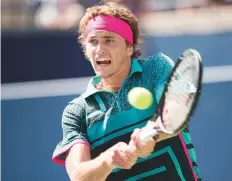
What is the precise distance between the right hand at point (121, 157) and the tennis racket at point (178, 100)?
0.09 metres

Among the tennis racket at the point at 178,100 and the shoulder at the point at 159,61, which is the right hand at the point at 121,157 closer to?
the tennis racket at the point at 178,100

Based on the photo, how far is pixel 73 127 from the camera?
12.8 feet

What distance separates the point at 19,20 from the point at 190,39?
68.6 inches

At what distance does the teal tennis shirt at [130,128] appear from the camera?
3840 mm

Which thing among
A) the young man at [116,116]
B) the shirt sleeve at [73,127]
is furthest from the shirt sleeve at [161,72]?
the shirt sleeve at [73,127]

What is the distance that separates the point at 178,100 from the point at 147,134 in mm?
293

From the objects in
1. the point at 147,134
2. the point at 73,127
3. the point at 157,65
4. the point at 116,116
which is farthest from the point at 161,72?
the point at 147,134

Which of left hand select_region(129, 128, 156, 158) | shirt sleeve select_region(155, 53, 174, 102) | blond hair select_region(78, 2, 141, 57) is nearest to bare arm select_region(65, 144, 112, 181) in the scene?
left hand select_region(129, 128, 156, 158)

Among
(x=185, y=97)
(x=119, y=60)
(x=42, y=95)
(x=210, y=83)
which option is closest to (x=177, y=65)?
(x=185, y=97)

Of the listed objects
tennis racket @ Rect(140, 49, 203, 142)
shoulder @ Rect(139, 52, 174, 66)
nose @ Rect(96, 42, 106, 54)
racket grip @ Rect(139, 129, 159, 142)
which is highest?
nose @ Rect(96, 42, 106, 54)

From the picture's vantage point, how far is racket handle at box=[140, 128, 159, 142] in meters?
3.27

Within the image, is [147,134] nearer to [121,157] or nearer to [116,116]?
[121,157]

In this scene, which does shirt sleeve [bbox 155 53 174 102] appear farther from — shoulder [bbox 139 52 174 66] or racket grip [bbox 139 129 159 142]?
racket grip [bbox 139 129 159 142]

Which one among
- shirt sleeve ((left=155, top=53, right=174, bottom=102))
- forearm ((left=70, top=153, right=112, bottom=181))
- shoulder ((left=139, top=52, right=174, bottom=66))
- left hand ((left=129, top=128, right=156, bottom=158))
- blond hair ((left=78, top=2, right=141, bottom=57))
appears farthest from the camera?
blond hair ((left=78, top=2, right=141, bottom=57))
